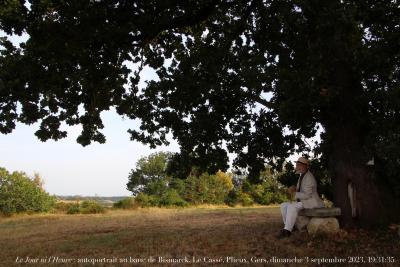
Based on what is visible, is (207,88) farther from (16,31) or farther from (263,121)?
(16,31)

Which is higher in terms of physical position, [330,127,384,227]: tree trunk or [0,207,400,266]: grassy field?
[330,127,384,227]: tree trunk

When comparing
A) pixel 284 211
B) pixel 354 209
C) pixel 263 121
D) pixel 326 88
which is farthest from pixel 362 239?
pixel 263 121

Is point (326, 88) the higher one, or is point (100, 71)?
point (100, 71)

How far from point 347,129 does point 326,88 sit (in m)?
1.76

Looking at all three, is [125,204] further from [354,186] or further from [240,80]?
[354,186]

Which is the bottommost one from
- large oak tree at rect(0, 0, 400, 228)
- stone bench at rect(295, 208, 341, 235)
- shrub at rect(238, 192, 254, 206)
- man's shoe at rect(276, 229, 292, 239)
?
shrub at rect(238, 192, 254, 206)

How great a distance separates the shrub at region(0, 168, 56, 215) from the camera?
1077 inches

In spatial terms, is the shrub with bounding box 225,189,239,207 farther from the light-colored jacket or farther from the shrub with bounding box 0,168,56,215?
the light-colored jacket

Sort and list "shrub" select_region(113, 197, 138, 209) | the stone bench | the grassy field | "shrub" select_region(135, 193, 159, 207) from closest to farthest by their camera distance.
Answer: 1. the grassy field
2. the stone bench
3. "shrub" select_region(113, 197, 138, 209)
4. "shrub" select_region(135, 193, 159, 207)

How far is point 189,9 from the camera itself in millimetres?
12234

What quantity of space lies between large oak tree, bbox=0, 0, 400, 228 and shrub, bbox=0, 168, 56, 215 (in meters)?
17.5

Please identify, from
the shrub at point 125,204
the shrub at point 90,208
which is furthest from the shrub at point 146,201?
the shrub at point 90,208

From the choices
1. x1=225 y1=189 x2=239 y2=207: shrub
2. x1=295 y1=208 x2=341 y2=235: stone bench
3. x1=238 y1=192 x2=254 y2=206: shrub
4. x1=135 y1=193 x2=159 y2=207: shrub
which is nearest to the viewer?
x1=295 y1=208 x2=341 y2=235: stone bench

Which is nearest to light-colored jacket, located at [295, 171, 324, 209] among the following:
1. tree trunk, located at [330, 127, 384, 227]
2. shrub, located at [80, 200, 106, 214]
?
tree trunk, located at [330, 127, 384, 227]
